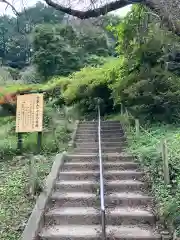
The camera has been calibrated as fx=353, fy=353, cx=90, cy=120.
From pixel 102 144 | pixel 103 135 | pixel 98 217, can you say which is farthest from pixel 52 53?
pixel 98 217

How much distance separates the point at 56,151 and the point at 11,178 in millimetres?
2342

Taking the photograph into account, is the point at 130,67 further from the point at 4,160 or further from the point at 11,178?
the point at 11,178

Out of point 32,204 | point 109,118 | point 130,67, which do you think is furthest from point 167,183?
point 109,118

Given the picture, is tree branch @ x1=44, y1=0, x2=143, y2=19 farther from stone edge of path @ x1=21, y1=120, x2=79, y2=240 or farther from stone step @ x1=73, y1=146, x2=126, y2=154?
stone step @ x1=73, y1=146, x2=126, y2=154

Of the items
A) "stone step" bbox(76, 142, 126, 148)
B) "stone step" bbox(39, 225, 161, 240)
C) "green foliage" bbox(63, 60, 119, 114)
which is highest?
"green foliage" bbox(63, 60, 119, 114)

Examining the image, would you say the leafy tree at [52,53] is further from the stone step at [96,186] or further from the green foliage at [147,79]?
the stone step at [96,186]

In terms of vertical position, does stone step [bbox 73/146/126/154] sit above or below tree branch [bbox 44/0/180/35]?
below

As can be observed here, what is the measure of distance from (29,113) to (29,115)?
2.6 inches

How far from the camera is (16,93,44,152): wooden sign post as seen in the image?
9.15 metres

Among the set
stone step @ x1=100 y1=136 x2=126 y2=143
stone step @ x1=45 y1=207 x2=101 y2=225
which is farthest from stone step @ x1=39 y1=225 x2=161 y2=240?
stone step @ x1=100 y1=136 x2=126 y2=143

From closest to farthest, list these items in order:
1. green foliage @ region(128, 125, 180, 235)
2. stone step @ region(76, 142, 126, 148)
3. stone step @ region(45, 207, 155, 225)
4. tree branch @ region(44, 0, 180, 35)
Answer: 1. tree branch @ region(44, 0, 180, 35)
2. green foliage @ region(128, 125, 180, 235)
3. stone step @ region(45, 207, 155, 225)
4. stone step @ region(76, 142, 126, 148)

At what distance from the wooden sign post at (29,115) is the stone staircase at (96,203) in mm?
1231

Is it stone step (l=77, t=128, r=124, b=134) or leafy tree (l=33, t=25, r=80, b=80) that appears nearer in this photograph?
stone step (l=77, t=128, r=124, b=134)

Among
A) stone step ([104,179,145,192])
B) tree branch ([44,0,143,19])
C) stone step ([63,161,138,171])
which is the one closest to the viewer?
tree branch ([44,0,143,19])
